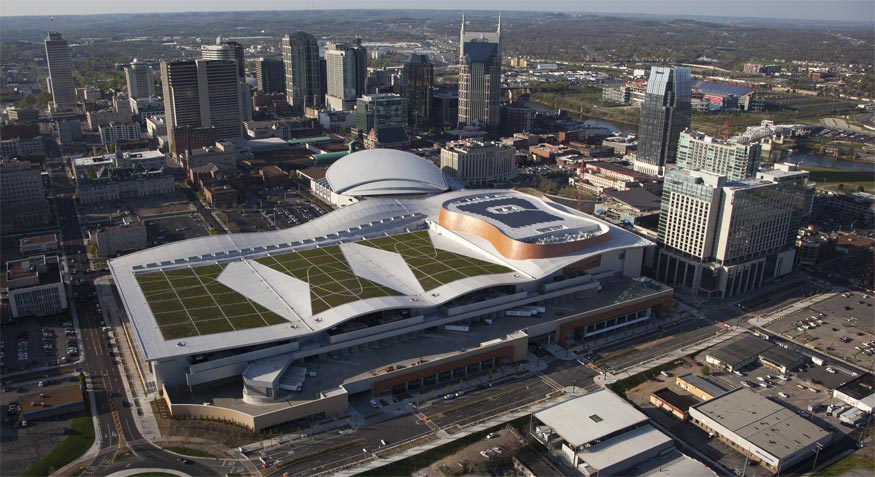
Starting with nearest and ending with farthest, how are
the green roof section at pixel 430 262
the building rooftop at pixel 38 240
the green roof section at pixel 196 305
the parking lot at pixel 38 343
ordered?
the green roof section at pixel 196 305, the parking lot at pixel 38 343, the green roof section at pixel 430 262, the building rooftop at pixel 38 240

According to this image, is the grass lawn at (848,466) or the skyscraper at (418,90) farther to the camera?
the skyscraper at (418,90)

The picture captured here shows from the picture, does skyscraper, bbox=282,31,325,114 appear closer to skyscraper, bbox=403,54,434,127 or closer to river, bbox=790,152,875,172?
skyscraper, bbox=403,54,434,127

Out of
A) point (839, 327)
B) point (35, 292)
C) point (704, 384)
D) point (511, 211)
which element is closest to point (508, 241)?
point (511, 211)

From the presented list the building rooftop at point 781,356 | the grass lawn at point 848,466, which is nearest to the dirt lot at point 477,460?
the grass lawn at point 848,466

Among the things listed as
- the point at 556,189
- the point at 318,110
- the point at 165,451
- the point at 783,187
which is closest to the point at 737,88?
the point at 556,189

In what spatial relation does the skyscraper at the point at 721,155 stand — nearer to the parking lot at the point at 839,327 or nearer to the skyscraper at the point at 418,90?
the parking lot at the point at 839,327

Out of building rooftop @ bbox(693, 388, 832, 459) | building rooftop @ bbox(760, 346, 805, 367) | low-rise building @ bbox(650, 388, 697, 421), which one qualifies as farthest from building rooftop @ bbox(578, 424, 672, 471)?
building rooftop @ bbox(760, 346, 805, 367)

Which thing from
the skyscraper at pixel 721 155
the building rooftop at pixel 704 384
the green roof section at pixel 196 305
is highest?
the skyscraper at pixel 721 155
